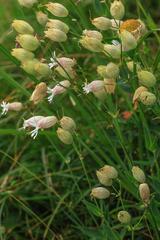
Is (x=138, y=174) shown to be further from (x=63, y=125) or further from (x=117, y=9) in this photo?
(x=117, y=9)

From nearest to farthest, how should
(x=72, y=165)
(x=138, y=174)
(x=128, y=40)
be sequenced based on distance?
(x=128, y=40) → (x=138, y=174) → (x=72, y=165)

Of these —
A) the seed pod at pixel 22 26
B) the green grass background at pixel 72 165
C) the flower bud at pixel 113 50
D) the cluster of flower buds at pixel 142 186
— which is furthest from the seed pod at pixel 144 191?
the seed pod at pixel 22 26

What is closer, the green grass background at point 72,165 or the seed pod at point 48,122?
the seed pod at point 48,122

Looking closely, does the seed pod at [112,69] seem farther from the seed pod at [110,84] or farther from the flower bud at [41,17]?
the flower bud at [41,17]

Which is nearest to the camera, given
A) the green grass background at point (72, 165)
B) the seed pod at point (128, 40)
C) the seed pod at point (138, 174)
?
the seed pod at point (128, 40)

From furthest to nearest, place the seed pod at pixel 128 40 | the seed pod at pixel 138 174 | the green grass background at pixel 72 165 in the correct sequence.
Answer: the green grass background at pixel 72 165, the seed pod at pixel 138 174, the seed pod at pixel 128 40

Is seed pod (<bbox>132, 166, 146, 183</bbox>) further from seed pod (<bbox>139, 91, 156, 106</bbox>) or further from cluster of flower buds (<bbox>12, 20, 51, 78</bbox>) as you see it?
cluster of flower buds (<bbox>12, 20, 51, 78</bbox>)

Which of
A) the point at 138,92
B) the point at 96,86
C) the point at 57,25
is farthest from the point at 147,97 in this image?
the point at 57,25

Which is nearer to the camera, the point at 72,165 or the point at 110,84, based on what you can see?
Result: the point at 110,84

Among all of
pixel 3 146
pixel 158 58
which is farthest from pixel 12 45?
pixel 158 58
